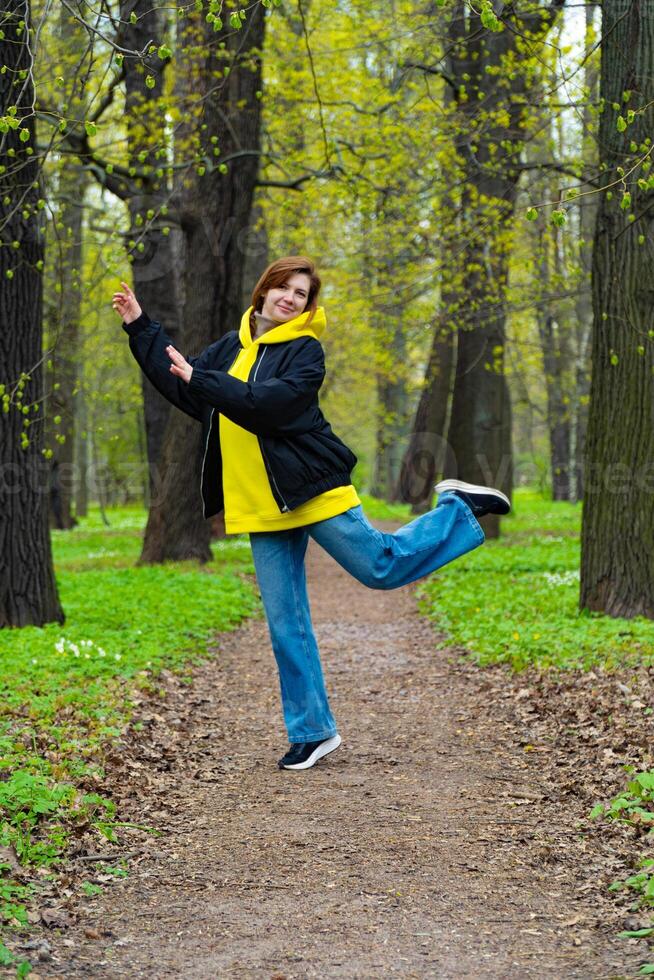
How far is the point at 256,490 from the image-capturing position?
186 inches

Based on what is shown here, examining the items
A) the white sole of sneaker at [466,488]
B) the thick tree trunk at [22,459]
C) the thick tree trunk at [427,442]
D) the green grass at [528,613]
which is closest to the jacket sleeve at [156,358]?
the white sole of sneaker at [466,488]

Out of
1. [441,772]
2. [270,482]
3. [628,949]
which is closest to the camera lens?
[628,949]

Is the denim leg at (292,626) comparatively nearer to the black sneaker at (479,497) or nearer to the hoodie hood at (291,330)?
the black sneaker at (479,497)

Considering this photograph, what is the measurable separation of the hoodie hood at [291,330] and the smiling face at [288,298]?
4 cm

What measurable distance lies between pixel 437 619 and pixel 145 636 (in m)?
3.07

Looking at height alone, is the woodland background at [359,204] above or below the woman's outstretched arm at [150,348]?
above

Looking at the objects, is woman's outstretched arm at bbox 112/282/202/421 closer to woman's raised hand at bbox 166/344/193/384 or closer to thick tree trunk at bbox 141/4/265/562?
woman's raised hand at bbox 166/344/193/384

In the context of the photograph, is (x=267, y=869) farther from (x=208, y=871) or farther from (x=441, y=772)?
(x=441, y=772)

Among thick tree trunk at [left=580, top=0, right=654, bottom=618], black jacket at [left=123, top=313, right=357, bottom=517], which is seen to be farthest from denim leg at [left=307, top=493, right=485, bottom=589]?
thick tree trunk at [left=580, top=0, right=654, bottom=618]

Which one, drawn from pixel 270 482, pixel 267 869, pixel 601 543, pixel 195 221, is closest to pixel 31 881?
pixel 267 869

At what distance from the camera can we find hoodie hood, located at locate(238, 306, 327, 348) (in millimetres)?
4766

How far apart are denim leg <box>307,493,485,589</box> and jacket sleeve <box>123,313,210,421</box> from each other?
0.90 m

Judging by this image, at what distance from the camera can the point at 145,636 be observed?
8.23m

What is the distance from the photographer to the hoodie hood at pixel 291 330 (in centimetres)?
477
